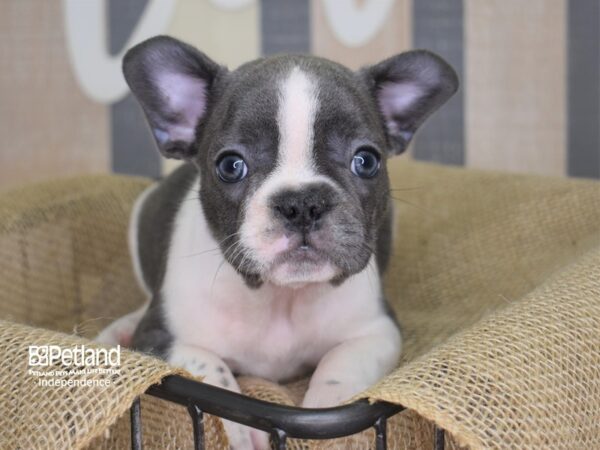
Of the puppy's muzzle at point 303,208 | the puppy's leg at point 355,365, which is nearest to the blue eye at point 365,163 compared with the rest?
the puppy's muzzle at point 303,208

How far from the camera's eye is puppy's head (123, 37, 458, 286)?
2352mm

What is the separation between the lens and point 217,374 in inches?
102

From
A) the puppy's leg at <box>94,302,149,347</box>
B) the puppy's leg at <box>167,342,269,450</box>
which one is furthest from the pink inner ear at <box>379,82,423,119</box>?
the puppy's leg at <box>94,302,149,347</box>

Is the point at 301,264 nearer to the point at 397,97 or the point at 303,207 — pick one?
the point at 303,207

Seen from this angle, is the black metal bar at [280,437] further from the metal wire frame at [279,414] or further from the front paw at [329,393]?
the front paw at [329,393]

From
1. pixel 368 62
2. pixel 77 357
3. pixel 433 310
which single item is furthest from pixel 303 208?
pixel 368 62

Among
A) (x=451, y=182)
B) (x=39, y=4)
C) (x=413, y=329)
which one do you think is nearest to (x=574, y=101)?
(x=451, y=182)

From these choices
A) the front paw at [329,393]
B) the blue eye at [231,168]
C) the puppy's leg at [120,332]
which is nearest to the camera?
the front paw at [329,393]

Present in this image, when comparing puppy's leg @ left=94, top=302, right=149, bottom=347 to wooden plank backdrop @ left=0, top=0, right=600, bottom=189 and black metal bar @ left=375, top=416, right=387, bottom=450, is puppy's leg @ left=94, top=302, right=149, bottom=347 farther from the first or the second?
wooden plank backdrop @ left=0, top=0, right=600, bottom=189

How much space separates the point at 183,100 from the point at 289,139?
0.62m

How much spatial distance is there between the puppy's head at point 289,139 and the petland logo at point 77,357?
0.51 meters

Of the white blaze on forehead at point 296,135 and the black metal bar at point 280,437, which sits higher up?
the white blaze on forehead at point 296,135

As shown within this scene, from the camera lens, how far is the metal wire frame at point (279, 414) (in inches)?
71.4

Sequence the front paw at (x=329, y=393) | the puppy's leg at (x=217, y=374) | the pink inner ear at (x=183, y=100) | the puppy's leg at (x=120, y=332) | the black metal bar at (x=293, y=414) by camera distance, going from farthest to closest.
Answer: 1. the puppy's leg at (x=120, y=332)
2. the pink inner ear at (x=183, y=100)
3. the front paw at (x=329, y=393)
4. the puppy's leg at (x=217, y=374)
5. the black metal bar at (x=293, y=414)
